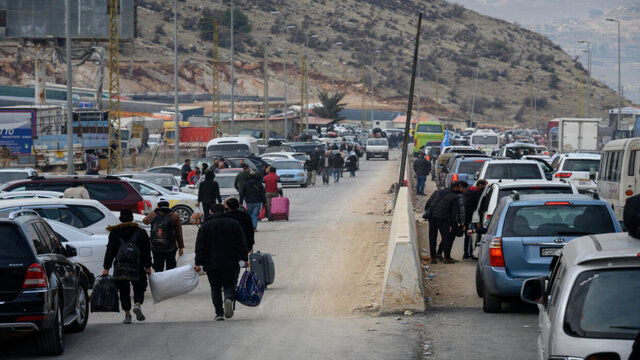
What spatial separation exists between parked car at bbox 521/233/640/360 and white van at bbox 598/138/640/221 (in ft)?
53.2

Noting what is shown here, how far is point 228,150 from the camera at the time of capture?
4762cm

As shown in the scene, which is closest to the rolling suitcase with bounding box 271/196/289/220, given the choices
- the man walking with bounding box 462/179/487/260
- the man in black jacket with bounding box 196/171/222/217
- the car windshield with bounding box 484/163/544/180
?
the man in black jacket with bounding box 196/171/222/217

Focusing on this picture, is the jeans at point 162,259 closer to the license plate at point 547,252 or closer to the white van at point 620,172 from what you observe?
the license plate at point 547,252

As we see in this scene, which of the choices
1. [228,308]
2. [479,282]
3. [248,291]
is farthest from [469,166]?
[228,308]

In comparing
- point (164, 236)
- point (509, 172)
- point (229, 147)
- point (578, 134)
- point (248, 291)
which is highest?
point (578, 134)

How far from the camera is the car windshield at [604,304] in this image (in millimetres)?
5797

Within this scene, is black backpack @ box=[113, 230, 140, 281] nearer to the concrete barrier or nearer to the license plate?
the concrete barrier

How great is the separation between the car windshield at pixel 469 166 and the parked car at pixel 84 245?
59.4ft

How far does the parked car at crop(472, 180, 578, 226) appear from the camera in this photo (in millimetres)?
16375

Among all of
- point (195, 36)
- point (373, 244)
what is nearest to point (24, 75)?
point (195, 36)

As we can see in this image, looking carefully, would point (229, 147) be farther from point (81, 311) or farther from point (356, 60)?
point (356, 60)

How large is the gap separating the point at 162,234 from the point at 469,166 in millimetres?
18458

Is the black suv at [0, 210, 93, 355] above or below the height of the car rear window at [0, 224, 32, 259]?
below

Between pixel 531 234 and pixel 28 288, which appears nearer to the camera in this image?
pixel 28 288
